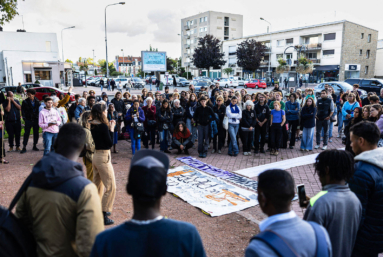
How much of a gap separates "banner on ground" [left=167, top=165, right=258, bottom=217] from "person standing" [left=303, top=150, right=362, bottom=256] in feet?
9.98

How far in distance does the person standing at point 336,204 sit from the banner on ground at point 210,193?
9.98 ft

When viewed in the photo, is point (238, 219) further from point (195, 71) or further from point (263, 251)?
point (195, 71)

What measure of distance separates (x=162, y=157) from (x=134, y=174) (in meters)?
0.22

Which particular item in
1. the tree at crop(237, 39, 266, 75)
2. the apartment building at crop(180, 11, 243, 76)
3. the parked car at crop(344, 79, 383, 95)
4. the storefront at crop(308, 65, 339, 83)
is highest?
the apartment building at crop(180, 11, 243, 76)

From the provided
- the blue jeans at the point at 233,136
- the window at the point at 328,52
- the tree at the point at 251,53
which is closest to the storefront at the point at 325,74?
the window at the point at 328,52

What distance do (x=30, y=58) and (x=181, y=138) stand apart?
38.7 m

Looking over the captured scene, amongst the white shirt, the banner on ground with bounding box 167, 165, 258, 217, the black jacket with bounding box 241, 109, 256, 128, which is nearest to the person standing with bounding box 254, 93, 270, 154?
the black jacket with bounding box 241, 109, 256, 128

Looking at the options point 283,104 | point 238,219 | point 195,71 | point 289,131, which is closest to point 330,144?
point 289,131

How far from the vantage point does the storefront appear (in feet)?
160

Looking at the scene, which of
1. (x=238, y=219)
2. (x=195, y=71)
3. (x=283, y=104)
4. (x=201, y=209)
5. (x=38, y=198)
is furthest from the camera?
(x=195, y=71)

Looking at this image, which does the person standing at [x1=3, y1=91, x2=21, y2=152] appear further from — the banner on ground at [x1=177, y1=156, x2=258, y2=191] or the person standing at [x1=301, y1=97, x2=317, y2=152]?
the person standing at [x1=301, y1=97, x2=317, y2=152]

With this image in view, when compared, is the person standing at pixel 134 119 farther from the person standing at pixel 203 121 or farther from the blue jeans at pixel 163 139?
the person standing at pixel 203 121

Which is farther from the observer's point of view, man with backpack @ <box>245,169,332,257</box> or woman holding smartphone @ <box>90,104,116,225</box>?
woman holding smartphone @ <box>90,104,116,225</box>

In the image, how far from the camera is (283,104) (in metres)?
9.98
